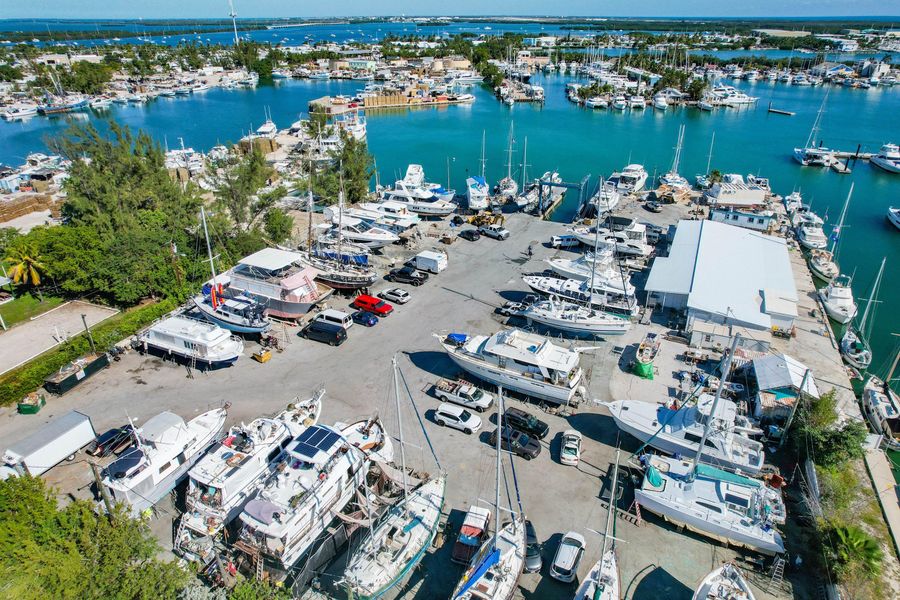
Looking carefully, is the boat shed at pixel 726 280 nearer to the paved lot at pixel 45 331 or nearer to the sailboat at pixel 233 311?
the sailboat at pixel 233 311

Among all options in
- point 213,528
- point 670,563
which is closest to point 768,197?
point 670,563

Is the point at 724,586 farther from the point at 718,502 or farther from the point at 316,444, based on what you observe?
the point at 316,444

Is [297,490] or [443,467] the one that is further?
[443,467]

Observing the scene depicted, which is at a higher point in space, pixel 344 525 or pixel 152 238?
pixel 152 238

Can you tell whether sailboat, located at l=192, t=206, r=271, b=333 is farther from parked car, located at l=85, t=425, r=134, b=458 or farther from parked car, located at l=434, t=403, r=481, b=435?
parked car, located at l=434, t=403, r=481, b=435

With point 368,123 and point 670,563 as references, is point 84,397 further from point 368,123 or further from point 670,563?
point 368,123

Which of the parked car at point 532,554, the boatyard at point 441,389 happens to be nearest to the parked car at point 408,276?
the boatyard at point 441,389
